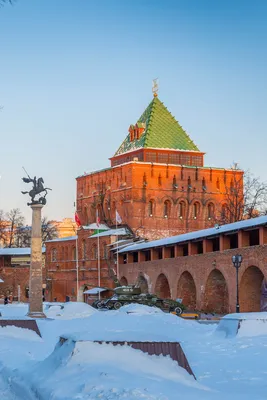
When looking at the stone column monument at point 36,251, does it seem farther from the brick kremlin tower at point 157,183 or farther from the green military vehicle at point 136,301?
the brick kremlin tower at point 157,183

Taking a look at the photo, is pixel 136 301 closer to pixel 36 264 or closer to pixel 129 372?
pixel 36 264

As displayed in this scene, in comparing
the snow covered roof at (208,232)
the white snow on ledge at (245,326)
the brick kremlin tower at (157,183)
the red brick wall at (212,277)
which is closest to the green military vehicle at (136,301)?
the red brick wall at (212,277)

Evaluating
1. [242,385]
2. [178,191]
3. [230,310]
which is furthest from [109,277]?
[242,385]

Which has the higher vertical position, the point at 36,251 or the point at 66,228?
the point at 66,228

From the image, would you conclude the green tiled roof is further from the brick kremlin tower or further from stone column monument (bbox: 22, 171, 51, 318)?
stone column monument (bbox: 22, 171, 51, 318)

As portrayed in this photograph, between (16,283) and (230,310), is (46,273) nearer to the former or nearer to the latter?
(16,283)

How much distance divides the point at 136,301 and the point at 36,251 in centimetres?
1255

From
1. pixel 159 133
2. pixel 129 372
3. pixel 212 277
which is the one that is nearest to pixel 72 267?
pixel 159 133

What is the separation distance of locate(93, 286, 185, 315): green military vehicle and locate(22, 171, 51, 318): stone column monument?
958 cm

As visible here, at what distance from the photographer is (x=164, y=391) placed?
979 cm

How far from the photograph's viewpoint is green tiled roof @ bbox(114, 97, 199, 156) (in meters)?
67.1

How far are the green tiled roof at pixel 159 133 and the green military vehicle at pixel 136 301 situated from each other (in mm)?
25027

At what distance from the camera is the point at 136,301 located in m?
39.8

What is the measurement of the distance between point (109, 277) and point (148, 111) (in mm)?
17646
